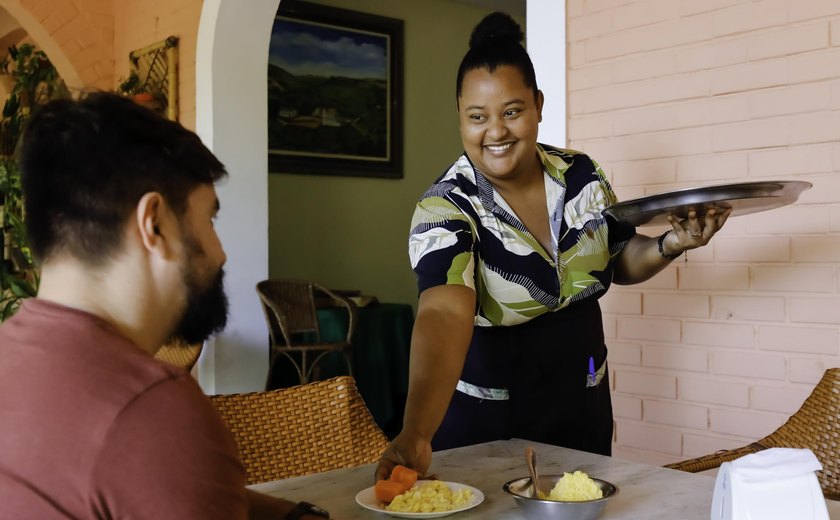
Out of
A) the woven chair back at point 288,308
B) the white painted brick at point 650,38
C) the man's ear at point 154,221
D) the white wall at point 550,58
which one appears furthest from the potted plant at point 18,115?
the man's ear at point 154,221

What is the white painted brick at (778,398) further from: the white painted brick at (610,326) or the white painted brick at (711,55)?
the white painted brick at (711,55)

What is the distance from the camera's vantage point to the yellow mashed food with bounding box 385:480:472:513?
126 cm

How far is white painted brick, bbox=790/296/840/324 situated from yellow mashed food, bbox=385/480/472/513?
142 centimetres

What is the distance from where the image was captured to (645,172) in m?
2.70

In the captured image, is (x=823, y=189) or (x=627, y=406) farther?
(x=627, y=406)

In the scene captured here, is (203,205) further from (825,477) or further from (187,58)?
(187,58)

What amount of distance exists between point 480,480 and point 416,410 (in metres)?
0.18

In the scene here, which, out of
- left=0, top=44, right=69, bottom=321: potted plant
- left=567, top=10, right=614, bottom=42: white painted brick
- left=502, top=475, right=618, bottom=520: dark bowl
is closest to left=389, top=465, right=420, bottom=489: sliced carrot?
left=502, top=475, right=618, bottom=520: dark bowl

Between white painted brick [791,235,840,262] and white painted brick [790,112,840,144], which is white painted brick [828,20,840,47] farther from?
white painted brick [791,235,840,262]

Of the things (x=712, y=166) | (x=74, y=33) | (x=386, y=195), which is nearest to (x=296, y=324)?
(x=386, y=195)

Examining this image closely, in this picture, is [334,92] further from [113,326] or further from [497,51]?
[113,326]

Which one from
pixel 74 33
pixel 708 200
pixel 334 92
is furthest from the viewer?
pixel 334 92

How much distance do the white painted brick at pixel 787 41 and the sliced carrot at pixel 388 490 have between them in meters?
1.71

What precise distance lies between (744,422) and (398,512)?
1547mm
